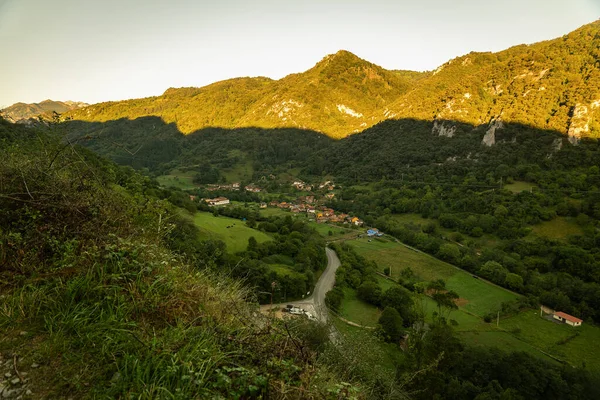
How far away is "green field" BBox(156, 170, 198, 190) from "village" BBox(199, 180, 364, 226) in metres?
7.02

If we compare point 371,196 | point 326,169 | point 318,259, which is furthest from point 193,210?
point 326,169

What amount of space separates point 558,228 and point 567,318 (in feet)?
72.6

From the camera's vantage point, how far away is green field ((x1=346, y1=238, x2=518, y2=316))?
3250 cm

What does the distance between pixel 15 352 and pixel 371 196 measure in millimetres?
74682

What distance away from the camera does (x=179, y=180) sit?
313 ft

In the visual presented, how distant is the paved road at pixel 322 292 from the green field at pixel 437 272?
22.0 feet

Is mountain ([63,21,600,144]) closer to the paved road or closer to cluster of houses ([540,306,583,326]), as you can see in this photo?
cluster of houses ([540,306,583,326])

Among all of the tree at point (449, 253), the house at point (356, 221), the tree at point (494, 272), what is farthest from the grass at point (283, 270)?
the house at point (356, 221)

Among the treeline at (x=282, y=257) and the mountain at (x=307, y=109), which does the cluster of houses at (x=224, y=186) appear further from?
the mountain at (x=307, y=109)

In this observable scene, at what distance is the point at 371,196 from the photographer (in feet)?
243

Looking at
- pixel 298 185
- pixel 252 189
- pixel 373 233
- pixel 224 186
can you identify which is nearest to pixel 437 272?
pixel 373 233

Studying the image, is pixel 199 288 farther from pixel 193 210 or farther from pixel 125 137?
pixel 125 137

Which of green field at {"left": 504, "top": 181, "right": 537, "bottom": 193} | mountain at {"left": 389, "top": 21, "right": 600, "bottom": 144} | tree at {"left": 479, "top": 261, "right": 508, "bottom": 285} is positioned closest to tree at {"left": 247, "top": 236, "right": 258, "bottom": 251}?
tree at {"left": 479, "top": 261, "right": 508, "bottom": 285}

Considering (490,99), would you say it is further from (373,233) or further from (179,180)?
(179,180)
